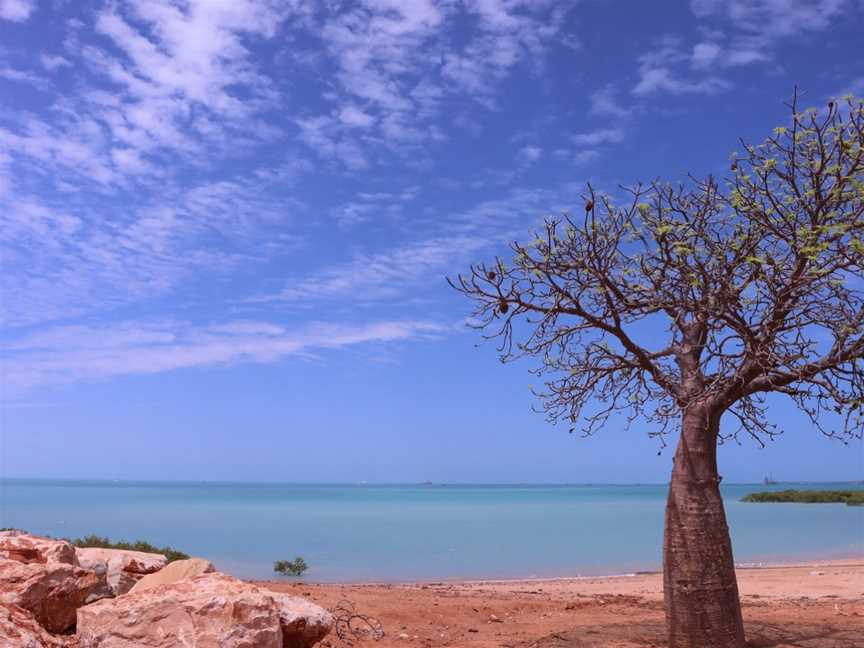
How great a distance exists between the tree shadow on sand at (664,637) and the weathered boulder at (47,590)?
14.7 feet

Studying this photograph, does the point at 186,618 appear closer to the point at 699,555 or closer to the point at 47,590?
→ the point at 47,590

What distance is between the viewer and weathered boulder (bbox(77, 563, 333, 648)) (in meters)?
5.44

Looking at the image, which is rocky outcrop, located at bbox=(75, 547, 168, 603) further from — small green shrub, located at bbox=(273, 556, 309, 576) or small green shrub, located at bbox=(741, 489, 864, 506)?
small green shrub, located at bbox=(741, 489, 864, 506)

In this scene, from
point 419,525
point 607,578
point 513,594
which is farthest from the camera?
point 419,525

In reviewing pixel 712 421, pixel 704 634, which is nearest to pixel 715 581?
pixel 704 634

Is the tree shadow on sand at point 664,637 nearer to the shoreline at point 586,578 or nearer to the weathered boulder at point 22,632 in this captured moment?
the weathered boulder at point 22,632

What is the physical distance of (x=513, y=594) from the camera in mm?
13109

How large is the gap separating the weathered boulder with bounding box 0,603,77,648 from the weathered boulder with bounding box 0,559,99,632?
1.03 feet

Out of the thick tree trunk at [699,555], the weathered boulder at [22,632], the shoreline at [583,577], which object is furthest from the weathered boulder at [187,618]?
the shoreline at [583,577]

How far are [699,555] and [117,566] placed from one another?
5764 mm

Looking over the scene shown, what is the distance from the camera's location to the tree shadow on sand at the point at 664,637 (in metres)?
7.97

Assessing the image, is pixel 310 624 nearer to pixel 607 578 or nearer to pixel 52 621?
pixel 52 621

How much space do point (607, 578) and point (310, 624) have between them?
46.0 feet

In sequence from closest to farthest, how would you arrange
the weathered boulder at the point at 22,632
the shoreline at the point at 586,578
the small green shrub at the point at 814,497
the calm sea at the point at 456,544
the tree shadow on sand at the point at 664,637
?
the weathered boulder at the point at 22,632, the tree shadow on sand at the point at 664,637, the shoreline at the point at 586,578, the calm sea at the point at 456,544, the small green shrub at the point at 814,497
